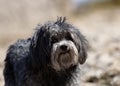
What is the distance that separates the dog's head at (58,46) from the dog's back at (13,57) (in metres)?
0.71

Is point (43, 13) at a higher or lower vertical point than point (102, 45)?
higher

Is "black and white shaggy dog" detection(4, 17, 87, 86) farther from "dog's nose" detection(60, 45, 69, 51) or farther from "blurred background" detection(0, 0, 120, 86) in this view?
"blurred background" detection(0, 0, 120, 86)

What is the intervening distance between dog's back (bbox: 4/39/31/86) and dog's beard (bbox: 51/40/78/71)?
1080mm

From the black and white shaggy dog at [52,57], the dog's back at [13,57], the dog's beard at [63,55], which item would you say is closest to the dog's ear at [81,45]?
the black and white shaggy dog at [52,57]

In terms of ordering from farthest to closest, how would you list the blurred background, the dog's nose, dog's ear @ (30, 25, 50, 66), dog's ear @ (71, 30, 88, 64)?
the blurred background, dog's ear @ (71, 30, 88, 64), dog's ear @ (30, 25, 50, 66), the dog's nose

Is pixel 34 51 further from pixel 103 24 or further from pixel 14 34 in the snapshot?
pixel 103 24

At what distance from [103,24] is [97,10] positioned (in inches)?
182

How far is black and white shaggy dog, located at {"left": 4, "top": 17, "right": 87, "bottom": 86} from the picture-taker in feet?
30.3

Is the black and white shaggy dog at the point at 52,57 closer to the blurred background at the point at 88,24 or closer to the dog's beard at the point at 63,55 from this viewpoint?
the dog's beard at the point at 63,55

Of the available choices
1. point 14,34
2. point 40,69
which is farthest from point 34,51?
point 14,34

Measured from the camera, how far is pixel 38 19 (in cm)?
2405

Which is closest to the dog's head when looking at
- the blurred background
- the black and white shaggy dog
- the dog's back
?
the black and white shaggy dog

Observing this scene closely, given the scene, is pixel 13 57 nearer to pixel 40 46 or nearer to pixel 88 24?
pixel 40 46

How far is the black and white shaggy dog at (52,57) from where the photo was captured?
9.25 metres
